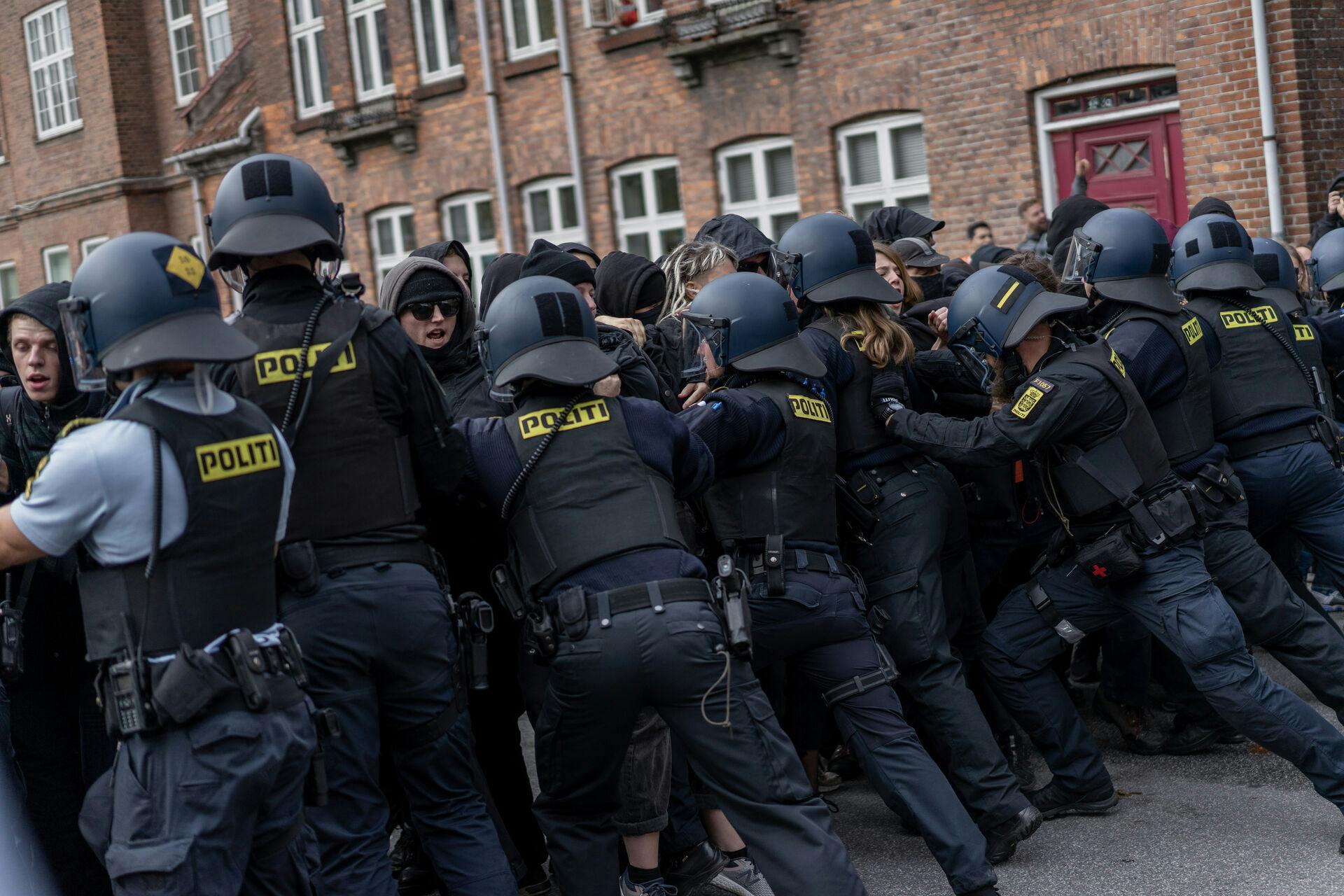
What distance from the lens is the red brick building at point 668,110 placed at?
1131 centimetres

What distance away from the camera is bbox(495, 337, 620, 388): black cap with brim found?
13.2 feet

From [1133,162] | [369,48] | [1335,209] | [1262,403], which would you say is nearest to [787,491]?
[1262,403]

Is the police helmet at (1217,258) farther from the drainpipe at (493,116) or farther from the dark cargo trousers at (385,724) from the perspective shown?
the drainpipe at (493,116)

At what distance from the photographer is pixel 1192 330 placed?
5445mm

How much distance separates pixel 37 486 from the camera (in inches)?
125

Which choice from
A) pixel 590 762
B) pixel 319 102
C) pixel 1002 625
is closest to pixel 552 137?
pixel 319 102

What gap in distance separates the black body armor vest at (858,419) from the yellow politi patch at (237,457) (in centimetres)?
230

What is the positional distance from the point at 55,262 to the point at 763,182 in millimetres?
16753

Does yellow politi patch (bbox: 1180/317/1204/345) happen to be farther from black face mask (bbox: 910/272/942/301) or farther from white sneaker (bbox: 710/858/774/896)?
white sneaker (bbox: 710/858/774/896)

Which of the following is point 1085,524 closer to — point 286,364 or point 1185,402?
point 1185,402

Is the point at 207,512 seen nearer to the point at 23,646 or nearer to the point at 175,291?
the point at 175,291

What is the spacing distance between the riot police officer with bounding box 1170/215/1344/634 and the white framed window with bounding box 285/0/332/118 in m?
16.1

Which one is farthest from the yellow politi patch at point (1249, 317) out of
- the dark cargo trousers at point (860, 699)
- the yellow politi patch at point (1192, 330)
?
the dark cargo trousers at point (860, 699)

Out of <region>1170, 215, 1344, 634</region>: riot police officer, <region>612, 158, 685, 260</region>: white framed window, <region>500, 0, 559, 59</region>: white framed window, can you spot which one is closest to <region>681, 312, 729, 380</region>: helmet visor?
<region>1170, 215, 1344, 634</region>: riot police officer
